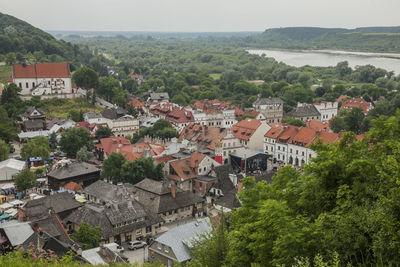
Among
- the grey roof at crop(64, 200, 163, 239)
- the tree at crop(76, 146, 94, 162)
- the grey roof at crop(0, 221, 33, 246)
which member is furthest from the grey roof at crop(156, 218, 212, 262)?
the tree at crop(76, 146, 94, 162)

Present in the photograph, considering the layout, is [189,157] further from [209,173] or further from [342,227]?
[342,227]

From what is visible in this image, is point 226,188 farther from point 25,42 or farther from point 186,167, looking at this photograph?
point 25,42

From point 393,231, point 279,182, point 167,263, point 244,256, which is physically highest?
point 393,231

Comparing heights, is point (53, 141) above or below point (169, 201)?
below

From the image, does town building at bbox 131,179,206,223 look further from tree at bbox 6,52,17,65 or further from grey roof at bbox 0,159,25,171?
tree at bbox 6,52,17,65

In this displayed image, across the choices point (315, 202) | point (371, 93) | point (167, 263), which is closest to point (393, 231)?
point (315, 202)

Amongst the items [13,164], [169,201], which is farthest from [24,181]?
[169,201]
